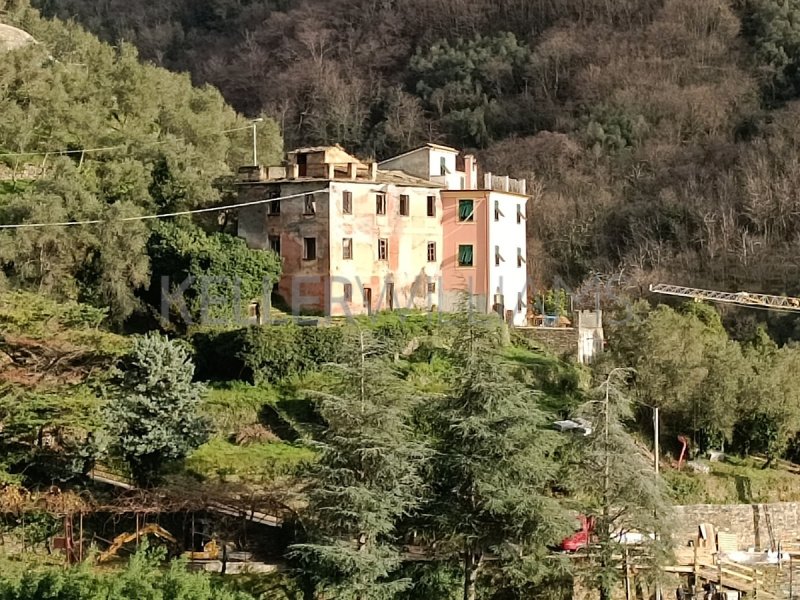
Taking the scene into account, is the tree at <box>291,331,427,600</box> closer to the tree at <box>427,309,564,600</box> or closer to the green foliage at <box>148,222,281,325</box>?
the tree at <box>427,309,564,600</box>

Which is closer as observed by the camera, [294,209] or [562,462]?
[562,462]

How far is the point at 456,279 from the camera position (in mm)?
52688

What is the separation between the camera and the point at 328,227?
4716cm

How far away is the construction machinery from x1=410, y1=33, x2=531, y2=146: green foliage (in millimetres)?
79834

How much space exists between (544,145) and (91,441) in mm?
73524

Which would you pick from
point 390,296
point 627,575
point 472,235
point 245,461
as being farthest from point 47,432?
point 472,235

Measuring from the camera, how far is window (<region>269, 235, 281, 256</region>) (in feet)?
157

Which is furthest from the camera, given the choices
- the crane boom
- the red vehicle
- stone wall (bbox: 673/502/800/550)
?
the crane boom

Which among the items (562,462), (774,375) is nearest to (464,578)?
(562,462)

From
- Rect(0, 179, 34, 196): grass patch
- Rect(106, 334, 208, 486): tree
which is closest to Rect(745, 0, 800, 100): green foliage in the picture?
Rect(0, 179, 34, 196): grass patch

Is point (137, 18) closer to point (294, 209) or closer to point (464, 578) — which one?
point (294, 209)

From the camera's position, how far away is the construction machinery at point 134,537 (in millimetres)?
32312

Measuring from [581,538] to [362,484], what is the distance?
22.8ft

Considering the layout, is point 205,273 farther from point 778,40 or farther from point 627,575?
point 778,40
